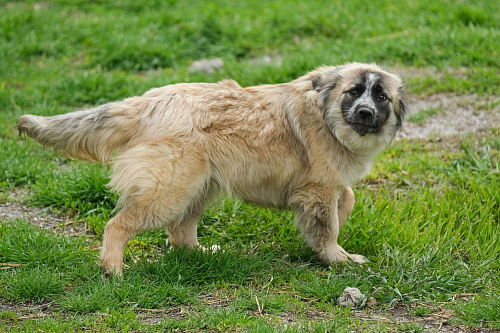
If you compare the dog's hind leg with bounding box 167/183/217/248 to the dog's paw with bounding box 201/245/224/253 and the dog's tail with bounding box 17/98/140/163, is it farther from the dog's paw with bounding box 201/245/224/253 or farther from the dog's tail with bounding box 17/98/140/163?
the dog's tail with bounding box 17/98/140/163

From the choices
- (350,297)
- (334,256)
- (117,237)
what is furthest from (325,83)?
(117,237)

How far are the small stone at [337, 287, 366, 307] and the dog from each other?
735 millimetres

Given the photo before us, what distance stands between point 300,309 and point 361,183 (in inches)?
100

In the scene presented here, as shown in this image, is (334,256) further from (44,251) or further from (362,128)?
(44,251)

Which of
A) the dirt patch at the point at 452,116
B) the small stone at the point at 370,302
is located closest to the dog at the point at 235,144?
the small stone at the point at 370,302

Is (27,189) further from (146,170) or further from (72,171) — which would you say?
(146,170)

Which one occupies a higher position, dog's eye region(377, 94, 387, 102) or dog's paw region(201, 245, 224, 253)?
dog's eye region(377, 94, 387, 102)

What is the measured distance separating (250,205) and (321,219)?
0.71 meters

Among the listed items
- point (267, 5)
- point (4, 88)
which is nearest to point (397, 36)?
point (267, 5)

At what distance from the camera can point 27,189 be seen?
670 cm

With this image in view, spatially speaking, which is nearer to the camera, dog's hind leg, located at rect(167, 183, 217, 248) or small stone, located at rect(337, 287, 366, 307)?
small stone, located at rect(337, 287, 366, 307)

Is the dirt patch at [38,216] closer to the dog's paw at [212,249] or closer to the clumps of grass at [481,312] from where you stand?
the dog's paw at [212,249]

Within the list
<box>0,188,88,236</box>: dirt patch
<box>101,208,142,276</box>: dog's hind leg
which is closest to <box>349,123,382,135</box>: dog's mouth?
<box>101,208,142,276</box>: dog's hind leg

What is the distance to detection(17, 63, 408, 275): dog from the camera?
5078 millimetres
